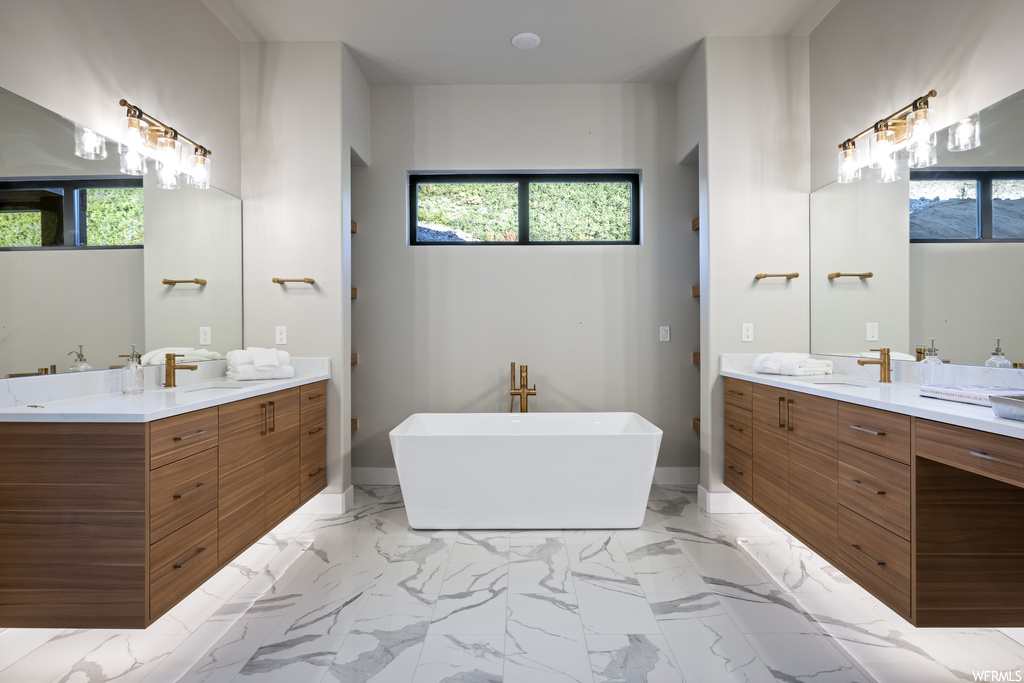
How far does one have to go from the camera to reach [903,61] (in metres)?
2.39

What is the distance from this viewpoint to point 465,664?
1.64m

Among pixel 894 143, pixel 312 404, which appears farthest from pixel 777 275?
pixel 312 404

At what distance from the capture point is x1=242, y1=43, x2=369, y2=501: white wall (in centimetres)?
312

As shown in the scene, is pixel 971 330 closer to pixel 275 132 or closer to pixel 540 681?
pixel 540 681

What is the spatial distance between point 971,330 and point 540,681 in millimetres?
2053

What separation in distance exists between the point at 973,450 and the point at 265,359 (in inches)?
113

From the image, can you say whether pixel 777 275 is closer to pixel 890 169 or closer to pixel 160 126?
pixel 890 169

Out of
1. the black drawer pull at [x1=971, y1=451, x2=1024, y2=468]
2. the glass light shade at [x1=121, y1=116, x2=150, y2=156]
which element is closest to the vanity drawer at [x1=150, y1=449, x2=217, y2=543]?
the glass light shade at [x1=121, y1=116, x2=150, y2=156]

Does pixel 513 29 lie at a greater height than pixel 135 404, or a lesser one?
greater

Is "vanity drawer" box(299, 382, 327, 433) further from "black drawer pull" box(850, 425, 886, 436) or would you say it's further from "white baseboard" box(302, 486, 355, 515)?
"black drawer pull" box(850, 425, 886, 436)

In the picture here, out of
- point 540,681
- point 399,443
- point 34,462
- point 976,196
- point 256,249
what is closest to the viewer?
point 34,462

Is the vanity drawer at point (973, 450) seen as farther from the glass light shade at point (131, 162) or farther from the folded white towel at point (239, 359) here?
the glass light shade at point (131, 162)

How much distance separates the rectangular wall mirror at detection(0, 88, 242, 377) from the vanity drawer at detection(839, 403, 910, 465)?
2788 mm

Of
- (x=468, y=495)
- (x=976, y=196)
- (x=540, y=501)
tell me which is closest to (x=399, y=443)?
(x=468, y=495)
